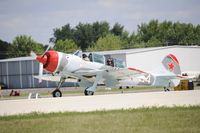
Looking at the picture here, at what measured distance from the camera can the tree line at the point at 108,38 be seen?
349 ft

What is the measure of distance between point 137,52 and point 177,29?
6116 centimetres

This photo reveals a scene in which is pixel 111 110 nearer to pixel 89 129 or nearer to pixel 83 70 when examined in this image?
pixel 89 129

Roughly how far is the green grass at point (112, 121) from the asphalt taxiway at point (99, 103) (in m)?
1.10

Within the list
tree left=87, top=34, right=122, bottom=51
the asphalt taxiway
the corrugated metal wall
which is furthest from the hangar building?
the asphalt taxiway

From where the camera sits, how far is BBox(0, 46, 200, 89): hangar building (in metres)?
58.6

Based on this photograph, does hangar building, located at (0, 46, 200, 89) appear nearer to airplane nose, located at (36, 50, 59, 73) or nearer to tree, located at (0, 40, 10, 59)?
airplane nose, located at (36, 50, 59, 73)

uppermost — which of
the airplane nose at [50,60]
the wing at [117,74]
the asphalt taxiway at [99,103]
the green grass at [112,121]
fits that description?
the airplane nose at [50,60]

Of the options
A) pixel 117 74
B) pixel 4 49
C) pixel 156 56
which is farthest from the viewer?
pixel 4 49

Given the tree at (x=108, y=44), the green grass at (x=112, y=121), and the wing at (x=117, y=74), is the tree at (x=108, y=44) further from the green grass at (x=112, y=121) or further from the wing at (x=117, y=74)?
the green grass at (x=112, y=121)

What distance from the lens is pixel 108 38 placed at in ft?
357

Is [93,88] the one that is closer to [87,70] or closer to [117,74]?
[87,70]

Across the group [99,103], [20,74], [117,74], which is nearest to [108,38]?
[20,74]

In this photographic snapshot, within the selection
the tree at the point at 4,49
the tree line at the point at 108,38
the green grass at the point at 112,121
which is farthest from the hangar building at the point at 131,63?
the green grass at the point at 112,121

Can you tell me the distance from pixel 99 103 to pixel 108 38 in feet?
295
